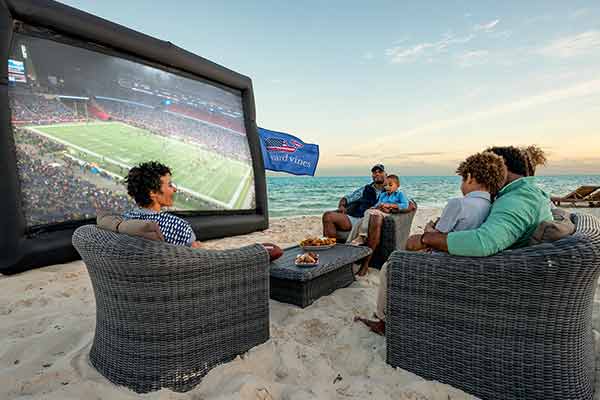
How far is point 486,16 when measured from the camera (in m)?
7.08

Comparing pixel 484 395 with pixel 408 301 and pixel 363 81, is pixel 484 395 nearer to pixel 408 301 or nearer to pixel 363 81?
pixel 408 301

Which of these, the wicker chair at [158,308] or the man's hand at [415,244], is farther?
the man's hand at [415,244]

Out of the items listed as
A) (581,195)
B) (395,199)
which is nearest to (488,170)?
(395,199)

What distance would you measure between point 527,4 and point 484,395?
25.7 feet

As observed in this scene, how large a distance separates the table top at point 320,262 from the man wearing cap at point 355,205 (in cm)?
78

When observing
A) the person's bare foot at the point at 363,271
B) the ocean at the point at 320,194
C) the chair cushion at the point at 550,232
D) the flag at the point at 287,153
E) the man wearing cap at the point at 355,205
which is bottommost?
the ocean at the point at 320,194

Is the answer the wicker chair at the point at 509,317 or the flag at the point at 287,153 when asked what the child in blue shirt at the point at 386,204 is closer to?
the wicker chair at the point at 509,317

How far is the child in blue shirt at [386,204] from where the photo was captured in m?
3.80

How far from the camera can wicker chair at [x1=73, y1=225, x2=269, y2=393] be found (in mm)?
1407

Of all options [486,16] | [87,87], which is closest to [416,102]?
[486,16]

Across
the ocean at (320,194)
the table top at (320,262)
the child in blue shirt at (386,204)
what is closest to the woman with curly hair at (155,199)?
the table top at (320,262)

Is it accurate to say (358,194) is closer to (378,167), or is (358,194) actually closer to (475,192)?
(378,167)

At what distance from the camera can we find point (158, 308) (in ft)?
4.83

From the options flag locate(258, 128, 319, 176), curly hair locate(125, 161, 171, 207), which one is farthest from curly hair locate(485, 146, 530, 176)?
flag locate(258, 128, 319, 176)
